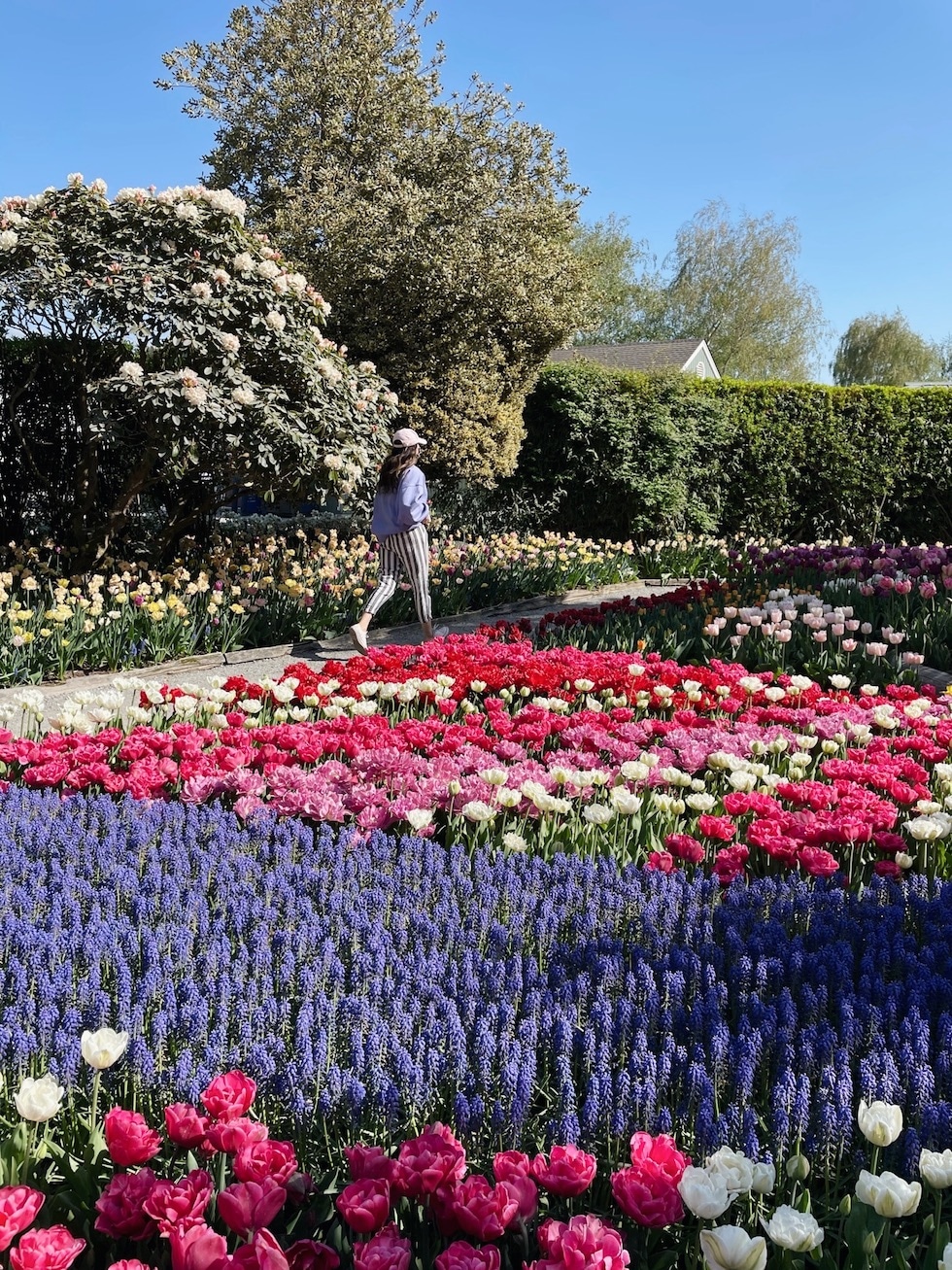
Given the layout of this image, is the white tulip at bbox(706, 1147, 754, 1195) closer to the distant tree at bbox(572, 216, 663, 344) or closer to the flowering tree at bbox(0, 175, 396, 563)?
the flowering tree at bbox(0, 175, 396, 563)

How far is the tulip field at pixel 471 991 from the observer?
1523 mm

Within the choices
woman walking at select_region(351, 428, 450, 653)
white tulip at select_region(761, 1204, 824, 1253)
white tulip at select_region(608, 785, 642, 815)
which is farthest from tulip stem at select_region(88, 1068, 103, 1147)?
woman walking at select_region(351, 428, 450, 653)

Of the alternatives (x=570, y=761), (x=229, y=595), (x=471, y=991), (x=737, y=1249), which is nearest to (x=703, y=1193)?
(x=737, y=1249)

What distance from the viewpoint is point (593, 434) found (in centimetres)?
1548

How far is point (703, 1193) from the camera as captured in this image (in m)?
1.40

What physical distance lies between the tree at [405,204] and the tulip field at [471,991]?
10.1 meters

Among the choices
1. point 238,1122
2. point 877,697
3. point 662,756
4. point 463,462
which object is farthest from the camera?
point 463,462

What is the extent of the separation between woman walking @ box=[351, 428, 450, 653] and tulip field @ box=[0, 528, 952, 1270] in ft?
9.76

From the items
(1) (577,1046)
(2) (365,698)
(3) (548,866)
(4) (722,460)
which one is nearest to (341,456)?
(2) (365,698)

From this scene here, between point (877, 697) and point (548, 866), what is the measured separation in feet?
11.2

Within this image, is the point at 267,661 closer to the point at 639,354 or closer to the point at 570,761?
the point at 570,761

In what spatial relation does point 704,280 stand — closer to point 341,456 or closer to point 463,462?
point 463,462

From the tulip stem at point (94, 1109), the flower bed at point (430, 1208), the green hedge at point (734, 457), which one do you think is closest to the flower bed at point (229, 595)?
the green hedge at point (734, 457)

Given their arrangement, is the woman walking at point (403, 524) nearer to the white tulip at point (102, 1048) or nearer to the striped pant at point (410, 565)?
the striped pant at point (410, 565)
